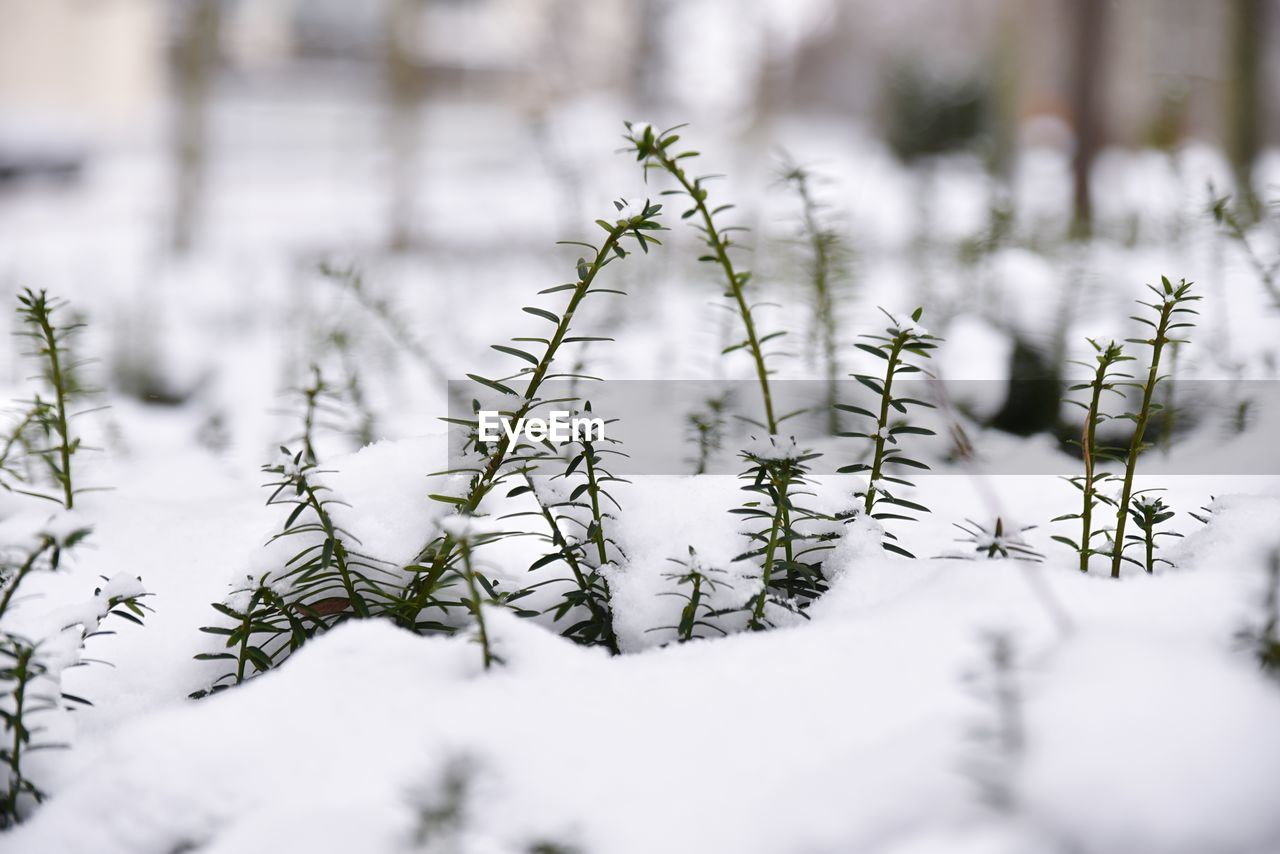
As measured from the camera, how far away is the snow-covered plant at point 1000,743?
79cm

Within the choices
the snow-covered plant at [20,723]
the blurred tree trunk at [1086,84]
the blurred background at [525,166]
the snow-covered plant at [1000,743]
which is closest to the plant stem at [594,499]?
the snow-covered plant at [1000,743]

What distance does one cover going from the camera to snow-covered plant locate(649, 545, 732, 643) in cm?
119

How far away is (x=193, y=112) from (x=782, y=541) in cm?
875

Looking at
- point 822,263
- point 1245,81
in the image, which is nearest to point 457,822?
point 822,263

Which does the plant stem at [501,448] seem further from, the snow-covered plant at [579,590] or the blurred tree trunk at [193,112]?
the blurred tree trunk at [193,112]

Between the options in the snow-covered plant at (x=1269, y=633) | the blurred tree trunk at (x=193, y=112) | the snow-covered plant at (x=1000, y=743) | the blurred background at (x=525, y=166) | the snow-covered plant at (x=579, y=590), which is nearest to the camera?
the snow-covered plant at (x=1000, y=743)

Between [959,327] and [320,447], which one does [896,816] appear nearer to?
[320,447]

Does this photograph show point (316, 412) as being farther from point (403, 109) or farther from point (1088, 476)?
point (403, 109)

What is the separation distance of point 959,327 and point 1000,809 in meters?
2.41

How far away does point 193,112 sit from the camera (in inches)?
333

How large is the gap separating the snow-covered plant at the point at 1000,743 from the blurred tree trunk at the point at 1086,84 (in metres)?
6.86

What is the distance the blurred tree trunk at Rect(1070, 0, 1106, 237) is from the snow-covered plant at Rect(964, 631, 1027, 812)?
22.5ft

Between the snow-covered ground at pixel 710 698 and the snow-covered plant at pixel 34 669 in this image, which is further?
the snow-covered plant at pixel 34 669

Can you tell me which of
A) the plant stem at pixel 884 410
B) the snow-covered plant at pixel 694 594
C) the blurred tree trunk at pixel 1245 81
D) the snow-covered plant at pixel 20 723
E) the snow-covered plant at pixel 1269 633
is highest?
the blurred tree trunk at pixel 1245 81
